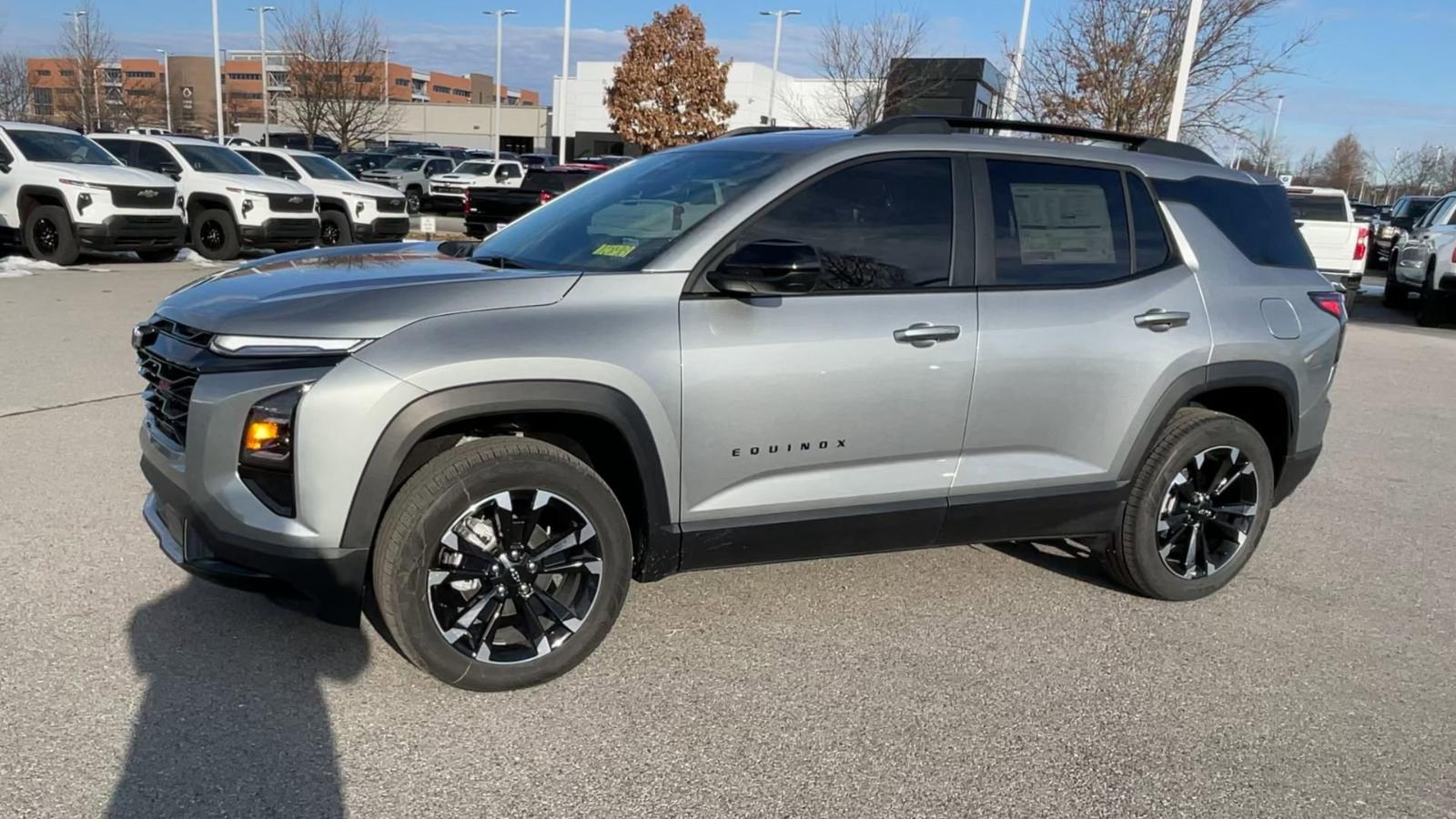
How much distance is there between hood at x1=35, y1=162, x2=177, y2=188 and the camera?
13203 millimetres

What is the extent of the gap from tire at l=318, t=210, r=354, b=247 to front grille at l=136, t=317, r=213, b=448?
14466 mm

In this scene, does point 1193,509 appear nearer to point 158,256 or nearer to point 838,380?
point 838,380

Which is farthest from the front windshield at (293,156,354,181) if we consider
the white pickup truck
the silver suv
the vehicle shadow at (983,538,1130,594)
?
the vehicle shadow at (983,538,1130,594)

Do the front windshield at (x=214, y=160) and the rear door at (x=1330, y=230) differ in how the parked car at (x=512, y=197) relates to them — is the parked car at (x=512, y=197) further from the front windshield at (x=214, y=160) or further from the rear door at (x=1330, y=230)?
the rear door at (x=1330, y=230)

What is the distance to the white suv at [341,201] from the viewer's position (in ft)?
56.2

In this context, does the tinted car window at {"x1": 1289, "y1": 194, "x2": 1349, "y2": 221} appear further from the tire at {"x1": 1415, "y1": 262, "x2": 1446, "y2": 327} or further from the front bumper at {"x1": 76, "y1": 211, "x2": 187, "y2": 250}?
the front bumper at {"x1": 76, "y1": 211, "x2": 187, "y2": 250}

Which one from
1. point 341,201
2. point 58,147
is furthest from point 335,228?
point 58,147

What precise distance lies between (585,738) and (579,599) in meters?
0.46

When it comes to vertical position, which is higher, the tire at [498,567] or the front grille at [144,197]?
the front grille at [144,197]

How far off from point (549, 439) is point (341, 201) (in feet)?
49.8

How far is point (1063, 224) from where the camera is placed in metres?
4.06

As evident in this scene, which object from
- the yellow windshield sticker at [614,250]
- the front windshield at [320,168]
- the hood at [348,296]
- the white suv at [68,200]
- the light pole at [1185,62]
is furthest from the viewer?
the front windshield at [320,168]

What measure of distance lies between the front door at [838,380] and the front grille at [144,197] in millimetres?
12835

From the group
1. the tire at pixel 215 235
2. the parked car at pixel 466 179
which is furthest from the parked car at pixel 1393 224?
the tire at pixel 215 235
